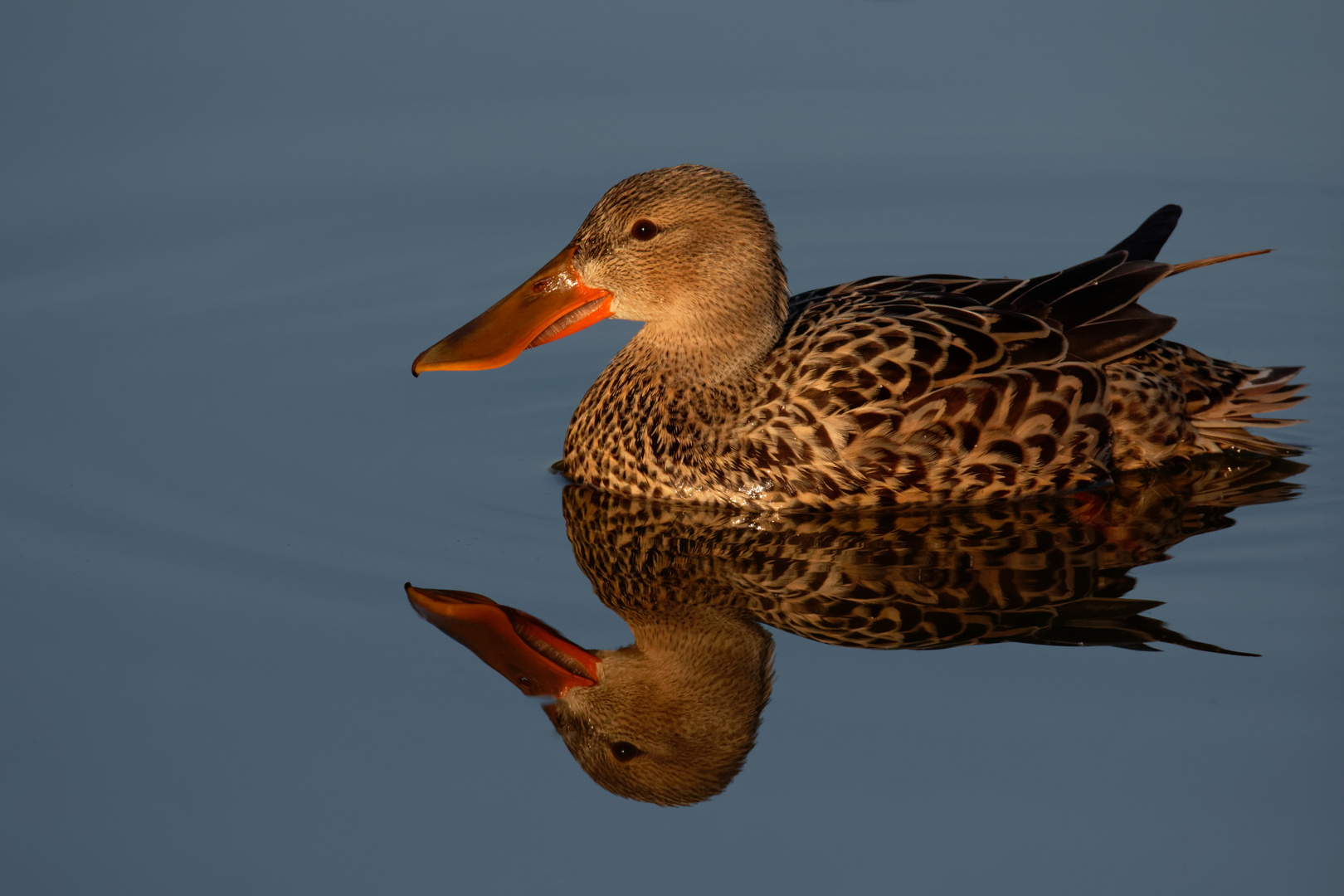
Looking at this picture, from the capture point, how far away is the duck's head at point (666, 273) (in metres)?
7.57

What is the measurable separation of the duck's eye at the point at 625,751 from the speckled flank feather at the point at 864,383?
1.72 metres

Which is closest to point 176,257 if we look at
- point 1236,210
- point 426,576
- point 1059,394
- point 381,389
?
point 381,389

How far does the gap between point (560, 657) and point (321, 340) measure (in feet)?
10.9

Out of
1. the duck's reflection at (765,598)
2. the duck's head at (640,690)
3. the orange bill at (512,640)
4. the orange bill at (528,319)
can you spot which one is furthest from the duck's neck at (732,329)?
the orange bill at (512,640)

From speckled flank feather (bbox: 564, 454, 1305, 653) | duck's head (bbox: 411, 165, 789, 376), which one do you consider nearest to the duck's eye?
speckled flank feather (bbox: 564, 454, 1305, 653)

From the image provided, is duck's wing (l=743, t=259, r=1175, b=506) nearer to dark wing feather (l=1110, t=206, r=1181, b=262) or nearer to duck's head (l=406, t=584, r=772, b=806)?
dark wing feather (l=1110, t=206, r=1181, b=262)

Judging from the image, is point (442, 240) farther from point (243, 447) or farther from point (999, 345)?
point (999, 345)

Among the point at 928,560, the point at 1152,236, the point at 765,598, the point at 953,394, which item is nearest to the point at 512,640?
the point at 765,598

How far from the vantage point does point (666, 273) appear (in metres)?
7.68

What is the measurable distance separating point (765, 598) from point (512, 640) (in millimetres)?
1046

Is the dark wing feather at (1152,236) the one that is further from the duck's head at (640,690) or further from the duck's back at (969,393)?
the duck's head at (640,690)

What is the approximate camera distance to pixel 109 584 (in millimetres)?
6871

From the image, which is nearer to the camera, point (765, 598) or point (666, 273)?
point (765, 598)

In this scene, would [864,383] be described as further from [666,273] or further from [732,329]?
[666,273]
